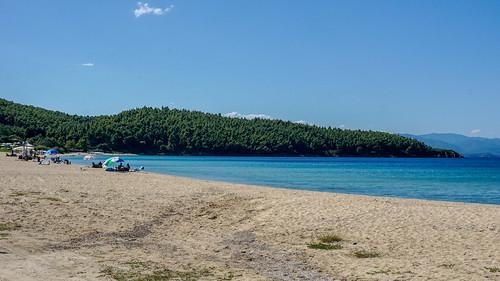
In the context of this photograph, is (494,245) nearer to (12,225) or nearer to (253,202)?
(253,202)

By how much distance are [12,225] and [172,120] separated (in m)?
182

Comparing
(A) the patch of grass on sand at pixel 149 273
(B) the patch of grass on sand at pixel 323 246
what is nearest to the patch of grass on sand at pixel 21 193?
(A) the patch of grass on sand at pixel 149 273

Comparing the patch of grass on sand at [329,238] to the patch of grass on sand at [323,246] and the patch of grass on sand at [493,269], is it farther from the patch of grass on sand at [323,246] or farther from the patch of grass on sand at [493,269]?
the patch of grass on sand at [493,269]

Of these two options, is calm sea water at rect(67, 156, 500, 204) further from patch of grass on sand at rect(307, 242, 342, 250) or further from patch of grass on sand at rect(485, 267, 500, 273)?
patch of grass on sand at rect(485, 267, 500, 273)

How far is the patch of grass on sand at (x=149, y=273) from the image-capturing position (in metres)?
9.95

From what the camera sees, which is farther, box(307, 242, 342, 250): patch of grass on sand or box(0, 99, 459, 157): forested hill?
box(0, 99, 459, 157): forested hill

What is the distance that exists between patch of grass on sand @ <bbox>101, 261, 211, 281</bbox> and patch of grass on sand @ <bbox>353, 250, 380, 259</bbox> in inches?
154

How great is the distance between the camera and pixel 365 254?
1279 centimetres

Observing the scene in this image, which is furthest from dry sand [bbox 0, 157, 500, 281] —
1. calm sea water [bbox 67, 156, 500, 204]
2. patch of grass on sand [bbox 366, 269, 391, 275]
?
calm sea water [bbox 67, 156, 500, 204]

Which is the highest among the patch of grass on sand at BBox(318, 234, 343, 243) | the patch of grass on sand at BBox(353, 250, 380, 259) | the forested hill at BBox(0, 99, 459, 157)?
the forested hill at BBox(0, 99, 459, 157)

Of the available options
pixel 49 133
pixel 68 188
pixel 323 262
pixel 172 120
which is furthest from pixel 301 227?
pixel 172 120

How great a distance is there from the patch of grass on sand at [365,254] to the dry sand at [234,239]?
155mm

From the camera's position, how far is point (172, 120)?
195500 millimetres

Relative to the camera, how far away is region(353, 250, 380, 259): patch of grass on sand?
1259cm
